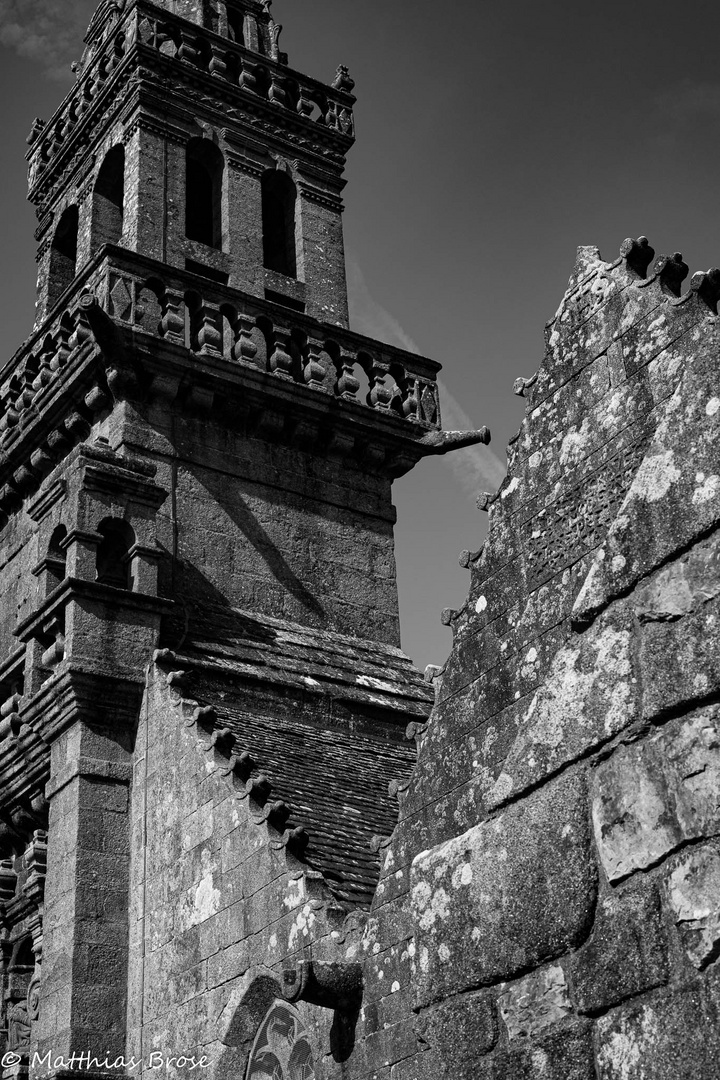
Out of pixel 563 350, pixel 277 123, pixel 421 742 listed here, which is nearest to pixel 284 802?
pixel 421 742

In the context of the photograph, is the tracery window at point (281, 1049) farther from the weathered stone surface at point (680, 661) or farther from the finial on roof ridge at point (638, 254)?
the weathered stone surface at point (680, 661)

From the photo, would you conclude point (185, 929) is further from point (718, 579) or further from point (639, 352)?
point (718, 579)

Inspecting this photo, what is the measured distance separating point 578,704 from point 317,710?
366 inches

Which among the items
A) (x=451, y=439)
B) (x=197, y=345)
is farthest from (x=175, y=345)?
(x=451, y=439)

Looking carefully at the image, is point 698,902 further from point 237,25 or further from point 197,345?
point 237,25

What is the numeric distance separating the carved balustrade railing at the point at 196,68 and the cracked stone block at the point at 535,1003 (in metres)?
14.7

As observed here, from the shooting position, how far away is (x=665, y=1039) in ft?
A: 6.59

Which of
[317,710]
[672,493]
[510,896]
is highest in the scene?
[317,710]

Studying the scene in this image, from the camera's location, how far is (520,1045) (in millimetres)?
2301

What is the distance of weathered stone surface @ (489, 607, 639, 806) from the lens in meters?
2.26

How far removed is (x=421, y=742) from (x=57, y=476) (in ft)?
25.5

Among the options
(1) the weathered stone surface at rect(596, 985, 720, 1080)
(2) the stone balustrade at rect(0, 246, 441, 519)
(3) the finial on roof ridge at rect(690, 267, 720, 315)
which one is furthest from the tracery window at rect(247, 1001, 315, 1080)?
(2) the stone balustrade at rect(0, 246, 441, 519)

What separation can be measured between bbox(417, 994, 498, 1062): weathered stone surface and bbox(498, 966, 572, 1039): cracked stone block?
5 centimetres

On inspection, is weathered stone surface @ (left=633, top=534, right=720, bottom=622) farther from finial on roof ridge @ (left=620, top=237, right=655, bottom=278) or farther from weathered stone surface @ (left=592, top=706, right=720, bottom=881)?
finial on roof ridge @ (left=620, top=237, right=655, bottom=278)
